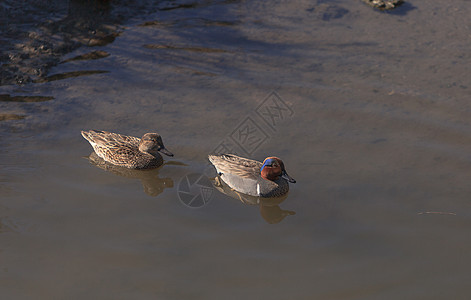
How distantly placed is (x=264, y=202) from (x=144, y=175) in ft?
6.02

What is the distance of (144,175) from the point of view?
809 cm

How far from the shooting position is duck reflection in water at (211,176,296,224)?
7.12 m

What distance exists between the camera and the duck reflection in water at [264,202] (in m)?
7.12

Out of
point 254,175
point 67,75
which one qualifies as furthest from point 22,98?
point 254,175

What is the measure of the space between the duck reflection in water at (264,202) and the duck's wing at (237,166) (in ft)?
0.70

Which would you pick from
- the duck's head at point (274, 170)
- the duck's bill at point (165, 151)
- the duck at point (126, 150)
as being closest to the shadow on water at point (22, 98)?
the duck at point (126, 150)

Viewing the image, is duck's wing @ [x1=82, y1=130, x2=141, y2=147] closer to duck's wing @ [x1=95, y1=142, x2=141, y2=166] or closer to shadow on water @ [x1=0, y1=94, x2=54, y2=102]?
duck's wing @ [x1=95, y1=142, x2=141, y2=166]

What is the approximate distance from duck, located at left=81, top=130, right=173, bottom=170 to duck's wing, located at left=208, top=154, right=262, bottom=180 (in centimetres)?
69

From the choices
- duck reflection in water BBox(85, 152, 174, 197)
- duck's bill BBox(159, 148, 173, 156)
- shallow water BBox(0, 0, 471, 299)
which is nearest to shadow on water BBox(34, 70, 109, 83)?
shallow water BBox(0, 0, 471, 299)

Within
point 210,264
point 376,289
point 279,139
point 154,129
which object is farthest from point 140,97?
point 376,289

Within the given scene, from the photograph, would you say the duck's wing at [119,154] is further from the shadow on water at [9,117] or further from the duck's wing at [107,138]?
the shadow on water at [9,117]

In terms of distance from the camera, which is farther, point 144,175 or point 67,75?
point 67,75

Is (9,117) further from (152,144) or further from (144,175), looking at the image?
(152,144)

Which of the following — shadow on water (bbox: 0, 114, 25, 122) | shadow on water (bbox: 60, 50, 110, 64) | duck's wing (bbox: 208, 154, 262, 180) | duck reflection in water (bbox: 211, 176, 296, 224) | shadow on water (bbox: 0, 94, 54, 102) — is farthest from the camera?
shadow on water (bbox: 60, 50, 110, 64)
